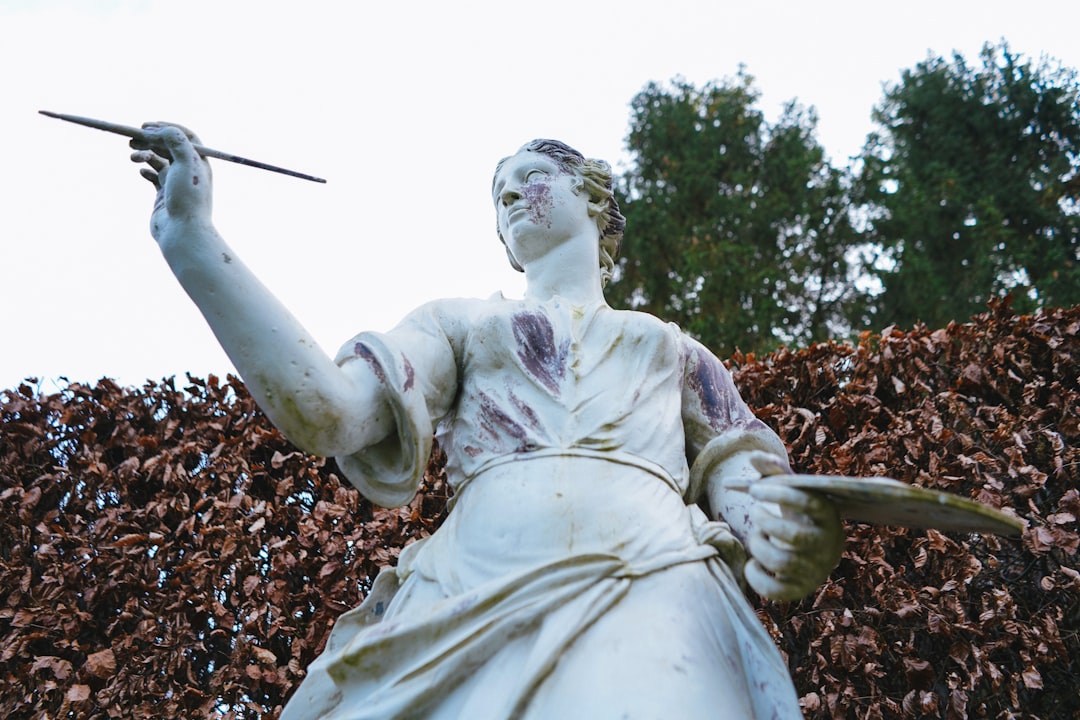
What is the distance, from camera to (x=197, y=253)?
8.59 ft

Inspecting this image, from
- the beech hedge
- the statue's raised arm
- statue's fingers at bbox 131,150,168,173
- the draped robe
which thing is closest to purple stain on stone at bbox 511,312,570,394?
the draped robe

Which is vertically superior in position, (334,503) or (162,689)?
(334,503)

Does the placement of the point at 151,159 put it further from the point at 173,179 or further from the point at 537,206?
the point at 537,206

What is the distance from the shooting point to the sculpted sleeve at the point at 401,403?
109 inches

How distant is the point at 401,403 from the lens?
108 inches

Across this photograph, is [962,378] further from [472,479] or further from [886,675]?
[472,479]

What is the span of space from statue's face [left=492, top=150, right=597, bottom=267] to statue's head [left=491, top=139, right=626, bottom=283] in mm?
25

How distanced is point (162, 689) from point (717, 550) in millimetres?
3266

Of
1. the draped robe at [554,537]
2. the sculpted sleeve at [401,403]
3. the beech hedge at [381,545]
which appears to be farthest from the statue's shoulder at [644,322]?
the beech hedge at [381,545]

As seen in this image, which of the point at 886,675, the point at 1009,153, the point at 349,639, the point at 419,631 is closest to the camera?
the point at 419,631

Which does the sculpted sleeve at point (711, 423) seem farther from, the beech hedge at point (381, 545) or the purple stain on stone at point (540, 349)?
the beech hedge at point (381, 545)

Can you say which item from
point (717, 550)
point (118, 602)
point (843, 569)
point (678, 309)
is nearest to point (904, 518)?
point (717, 550)

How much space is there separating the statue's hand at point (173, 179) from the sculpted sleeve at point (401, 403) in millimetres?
481

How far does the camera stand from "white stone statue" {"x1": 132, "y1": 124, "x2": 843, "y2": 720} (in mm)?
2377
